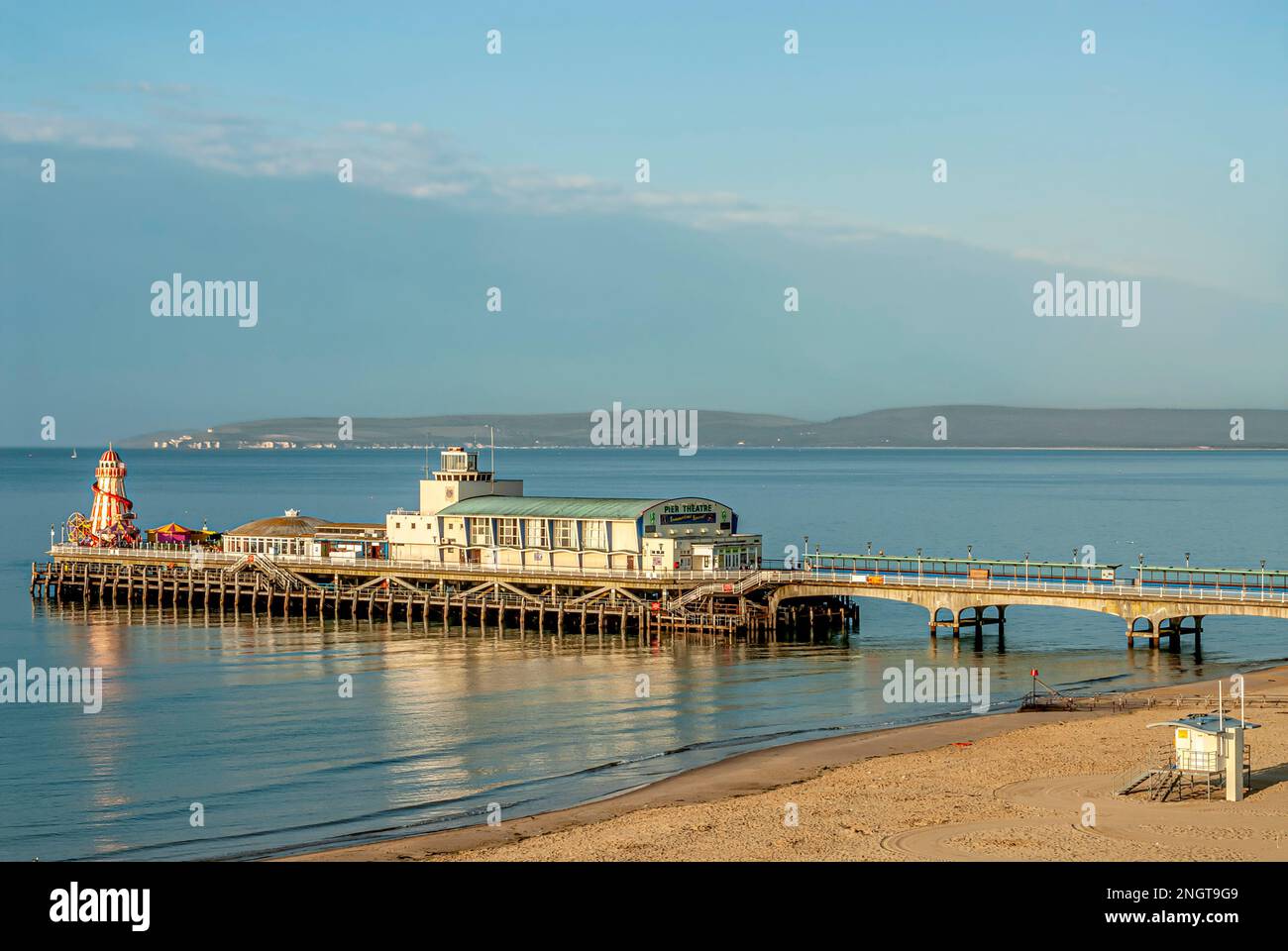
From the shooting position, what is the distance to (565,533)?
81.2 meters

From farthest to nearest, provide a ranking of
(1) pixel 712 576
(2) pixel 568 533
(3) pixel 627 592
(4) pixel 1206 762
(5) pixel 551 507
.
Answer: (5) pixel 551 507 < (2) pixel 568 533 < (3) pixel 627 592 < (1) pixel 712 576 < (4) pixel 1206 762

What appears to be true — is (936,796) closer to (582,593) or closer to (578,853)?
(578,853)

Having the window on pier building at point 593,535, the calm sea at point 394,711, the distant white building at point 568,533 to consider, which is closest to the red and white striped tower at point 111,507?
the calm sea at point 394,711

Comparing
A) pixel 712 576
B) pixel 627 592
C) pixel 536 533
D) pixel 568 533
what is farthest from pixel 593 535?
pixel 712 576

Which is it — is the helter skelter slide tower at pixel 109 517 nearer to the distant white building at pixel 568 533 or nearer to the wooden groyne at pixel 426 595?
the wooden groyne at pixel 426 595

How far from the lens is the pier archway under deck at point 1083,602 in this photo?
65.6 metres

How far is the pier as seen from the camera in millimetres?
68562

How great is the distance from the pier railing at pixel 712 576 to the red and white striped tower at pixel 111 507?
1792 millimetres

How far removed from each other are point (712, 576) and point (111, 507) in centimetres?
4712

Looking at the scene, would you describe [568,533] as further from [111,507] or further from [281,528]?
[111,507]

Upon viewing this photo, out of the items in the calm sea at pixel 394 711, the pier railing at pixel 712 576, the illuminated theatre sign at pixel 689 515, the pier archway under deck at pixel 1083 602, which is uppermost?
the illuminated theatre sign at pixel 689 515

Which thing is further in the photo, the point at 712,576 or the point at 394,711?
the point at 712,576
